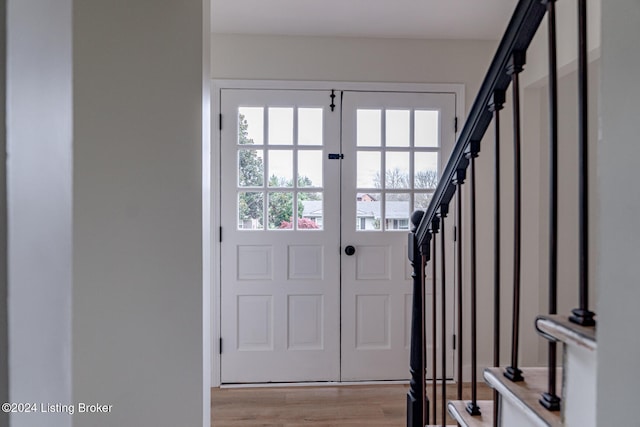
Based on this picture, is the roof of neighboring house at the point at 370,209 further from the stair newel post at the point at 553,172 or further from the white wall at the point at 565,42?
the stair newel post at the point at 553,172

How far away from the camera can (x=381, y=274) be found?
9.14 feet

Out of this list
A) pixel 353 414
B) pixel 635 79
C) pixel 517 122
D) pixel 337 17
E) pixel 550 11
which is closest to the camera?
pixel 635 79

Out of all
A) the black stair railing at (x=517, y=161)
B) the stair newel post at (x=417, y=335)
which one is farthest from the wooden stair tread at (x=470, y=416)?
the stair newel post at (x=417, y=335)

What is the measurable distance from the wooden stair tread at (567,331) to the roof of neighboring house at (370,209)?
2.04 m

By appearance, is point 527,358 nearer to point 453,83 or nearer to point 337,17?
point 453,83

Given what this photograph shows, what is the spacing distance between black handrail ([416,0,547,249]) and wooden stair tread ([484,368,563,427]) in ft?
2.05

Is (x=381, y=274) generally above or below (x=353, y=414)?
above

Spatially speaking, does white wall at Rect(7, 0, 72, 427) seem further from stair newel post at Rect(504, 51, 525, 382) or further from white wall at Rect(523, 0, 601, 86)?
white wall at Rect(523, 0, 601, 86)

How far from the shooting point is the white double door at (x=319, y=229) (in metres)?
2.73

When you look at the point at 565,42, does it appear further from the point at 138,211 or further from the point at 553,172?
the point at 138,211

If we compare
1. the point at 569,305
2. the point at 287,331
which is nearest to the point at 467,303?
the point at 569,305

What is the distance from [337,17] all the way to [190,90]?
54.7 inches

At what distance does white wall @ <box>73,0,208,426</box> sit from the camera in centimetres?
152

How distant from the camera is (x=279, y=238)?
275 cm
